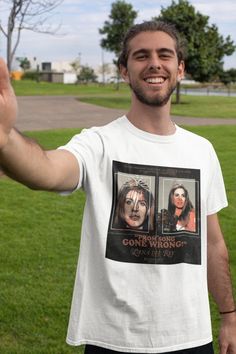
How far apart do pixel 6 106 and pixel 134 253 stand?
781mm

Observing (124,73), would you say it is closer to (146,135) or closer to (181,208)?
(146,135)

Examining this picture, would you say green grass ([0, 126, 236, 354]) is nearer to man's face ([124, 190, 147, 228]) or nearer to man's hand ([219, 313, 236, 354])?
man's hand ([219, 313, 236, 354])

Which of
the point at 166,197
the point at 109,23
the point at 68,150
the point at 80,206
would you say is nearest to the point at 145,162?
the point at 166,197

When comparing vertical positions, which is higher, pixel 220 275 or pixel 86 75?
pixel 220 275

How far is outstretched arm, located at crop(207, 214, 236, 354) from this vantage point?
91.0 inches

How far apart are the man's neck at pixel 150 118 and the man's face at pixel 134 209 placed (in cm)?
25

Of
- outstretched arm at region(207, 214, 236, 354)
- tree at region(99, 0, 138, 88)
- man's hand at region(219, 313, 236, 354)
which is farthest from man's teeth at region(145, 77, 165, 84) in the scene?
tree at region(99, 0, 138, 88)

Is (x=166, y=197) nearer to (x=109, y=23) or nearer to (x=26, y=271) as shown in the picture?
(x=26, y=271)

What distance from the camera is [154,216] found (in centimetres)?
201

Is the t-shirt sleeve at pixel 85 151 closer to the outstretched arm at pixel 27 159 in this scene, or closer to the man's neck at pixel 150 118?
the outstretched arm at pixel 27 159

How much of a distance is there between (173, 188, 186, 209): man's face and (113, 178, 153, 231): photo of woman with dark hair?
0.10 meters

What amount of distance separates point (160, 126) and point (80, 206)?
18.4 ft

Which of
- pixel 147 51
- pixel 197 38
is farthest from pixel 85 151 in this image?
pixel 197 38

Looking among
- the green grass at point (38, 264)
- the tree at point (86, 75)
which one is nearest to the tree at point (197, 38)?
the green grass at point (38, 264)
